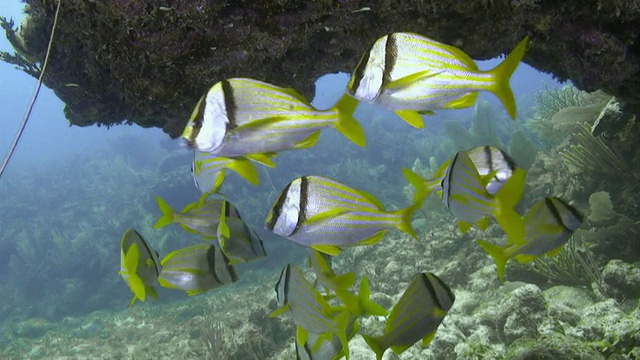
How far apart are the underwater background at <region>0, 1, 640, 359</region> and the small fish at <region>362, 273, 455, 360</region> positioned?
93cm

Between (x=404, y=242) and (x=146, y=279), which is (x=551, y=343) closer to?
(x=146, y=279)

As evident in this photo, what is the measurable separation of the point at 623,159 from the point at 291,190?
6.08 meters

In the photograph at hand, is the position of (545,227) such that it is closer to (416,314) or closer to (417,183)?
(417,183)

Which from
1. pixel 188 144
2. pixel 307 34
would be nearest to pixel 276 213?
pixel 188 144

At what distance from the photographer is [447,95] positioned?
2.00m

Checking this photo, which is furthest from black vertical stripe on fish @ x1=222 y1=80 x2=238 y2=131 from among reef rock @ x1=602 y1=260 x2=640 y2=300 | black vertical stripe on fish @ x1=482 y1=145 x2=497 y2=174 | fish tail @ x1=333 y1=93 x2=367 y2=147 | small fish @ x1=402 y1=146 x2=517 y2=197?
reef rock @ x1=602 y1=260 x2=640 y2=300

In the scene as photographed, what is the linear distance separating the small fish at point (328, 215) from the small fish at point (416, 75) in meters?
0.49

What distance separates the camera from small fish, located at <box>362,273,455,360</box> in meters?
2.48

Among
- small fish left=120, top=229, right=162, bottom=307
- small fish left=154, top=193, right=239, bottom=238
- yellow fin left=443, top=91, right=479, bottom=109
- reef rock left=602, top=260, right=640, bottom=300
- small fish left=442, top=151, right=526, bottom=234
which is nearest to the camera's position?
yellow fin left=443, top=91, right=479, bottom=109

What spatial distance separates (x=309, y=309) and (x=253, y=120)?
123 centimetres

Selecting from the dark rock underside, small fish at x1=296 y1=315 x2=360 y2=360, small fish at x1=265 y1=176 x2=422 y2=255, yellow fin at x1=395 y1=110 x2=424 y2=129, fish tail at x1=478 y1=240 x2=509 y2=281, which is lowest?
small fish at x1=296 y1=315 x2=360 y2=360

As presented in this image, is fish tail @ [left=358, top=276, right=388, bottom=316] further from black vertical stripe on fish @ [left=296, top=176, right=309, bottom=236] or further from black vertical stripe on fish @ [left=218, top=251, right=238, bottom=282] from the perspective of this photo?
black vertical stripe on fish @ [left=218, top=251, right=238, bottom=282]

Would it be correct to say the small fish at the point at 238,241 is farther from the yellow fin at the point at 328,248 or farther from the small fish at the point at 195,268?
the yellow fin at the point at 328,248

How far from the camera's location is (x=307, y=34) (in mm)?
3594
